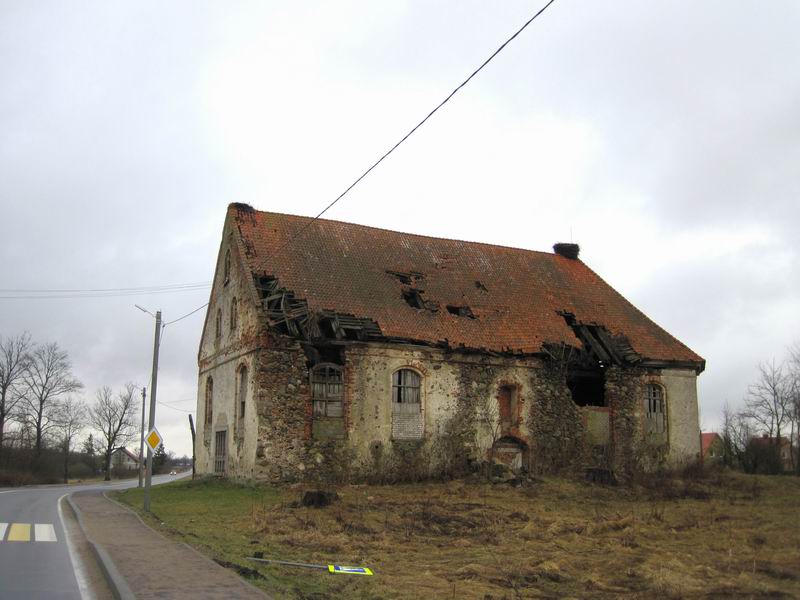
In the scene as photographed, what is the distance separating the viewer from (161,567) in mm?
10562

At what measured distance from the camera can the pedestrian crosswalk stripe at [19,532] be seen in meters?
14.1

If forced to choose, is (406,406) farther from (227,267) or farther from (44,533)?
(44,533)

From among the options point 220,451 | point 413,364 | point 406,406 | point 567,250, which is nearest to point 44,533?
point 220,451

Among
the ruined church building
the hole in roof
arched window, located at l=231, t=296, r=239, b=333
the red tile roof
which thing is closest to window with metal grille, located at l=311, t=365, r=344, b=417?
the ruined church building

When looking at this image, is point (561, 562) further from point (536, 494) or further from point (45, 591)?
point (536, 494)

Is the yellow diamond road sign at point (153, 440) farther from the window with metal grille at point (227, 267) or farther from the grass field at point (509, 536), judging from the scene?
the window with metal grille at point (227, 267)

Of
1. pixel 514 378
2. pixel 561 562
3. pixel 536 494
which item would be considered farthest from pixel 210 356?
pixel 561 562

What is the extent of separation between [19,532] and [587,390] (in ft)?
69.7

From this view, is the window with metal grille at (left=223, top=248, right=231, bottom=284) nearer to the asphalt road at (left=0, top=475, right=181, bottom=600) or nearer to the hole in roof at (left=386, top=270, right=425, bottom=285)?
the hole in roof at (left=386, top=270, right=425, bottom=285)

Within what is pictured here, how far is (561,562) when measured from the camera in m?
12.0

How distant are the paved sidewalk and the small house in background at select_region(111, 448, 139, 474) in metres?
63.4

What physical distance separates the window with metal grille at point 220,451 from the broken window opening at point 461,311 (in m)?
9.01

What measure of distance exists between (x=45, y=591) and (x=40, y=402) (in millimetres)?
56847

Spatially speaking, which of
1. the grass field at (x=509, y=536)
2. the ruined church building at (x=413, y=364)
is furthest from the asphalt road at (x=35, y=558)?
the ruined church building at (x=413, y=364)
